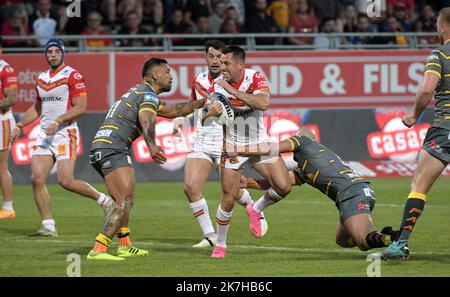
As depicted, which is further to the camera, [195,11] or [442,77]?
[195,11]

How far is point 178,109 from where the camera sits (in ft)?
42.7

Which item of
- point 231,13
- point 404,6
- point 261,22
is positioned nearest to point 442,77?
point 231,13

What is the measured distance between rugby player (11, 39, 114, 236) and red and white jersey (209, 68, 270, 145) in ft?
6.65

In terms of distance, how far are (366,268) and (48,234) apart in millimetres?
5175

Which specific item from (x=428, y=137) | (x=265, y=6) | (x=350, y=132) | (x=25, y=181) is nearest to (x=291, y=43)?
(x=265, y=6)

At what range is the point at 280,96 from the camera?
81.0ft

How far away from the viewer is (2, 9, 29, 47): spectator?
2416cm

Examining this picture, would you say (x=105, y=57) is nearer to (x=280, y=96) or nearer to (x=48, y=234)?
(x=280, y=96)

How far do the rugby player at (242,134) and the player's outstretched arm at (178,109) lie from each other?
39 cm

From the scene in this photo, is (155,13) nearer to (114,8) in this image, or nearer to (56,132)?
(114,8)

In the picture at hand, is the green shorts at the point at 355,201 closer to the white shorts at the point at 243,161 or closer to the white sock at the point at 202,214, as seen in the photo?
the white shorts at the point at 243,161

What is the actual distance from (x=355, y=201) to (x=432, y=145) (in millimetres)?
1042

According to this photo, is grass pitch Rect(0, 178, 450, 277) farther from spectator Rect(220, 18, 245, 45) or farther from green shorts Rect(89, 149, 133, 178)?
spectator Rect(220, 18, 245, 45)

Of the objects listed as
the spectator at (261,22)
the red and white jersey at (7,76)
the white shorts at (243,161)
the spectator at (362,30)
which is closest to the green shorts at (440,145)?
the white shorts at (243,161)
